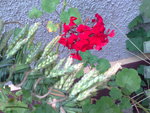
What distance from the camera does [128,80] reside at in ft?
3.47

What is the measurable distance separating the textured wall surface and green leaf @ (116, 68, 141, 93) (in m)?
0.42

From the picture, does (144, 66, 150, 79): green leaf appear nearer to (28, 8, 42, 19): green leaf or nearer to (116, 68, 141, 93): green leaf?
(116, 68, 141, 93): green leaf

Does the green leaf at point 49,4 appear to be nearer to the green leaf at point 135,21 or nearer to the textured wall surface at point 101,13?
the textured wall surface at point 101,13

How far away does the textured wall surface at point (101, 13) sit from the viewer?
1.16 meters

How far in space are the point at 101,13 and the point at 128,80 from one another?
0.48 meters

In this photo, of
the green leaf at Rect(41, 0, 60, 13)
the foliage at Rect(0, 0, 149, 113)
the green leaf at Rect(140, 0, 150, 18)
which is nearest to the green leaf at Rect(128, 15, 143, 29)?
the green leaf at Rect(140, 0, 150, 18)

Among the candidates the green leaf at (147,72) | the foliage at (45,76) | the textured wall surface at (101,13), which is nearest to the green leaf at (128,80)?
the green leaf at (147,72)

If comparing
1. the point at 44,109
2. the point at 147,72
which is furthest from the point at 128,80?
the point at 44,109

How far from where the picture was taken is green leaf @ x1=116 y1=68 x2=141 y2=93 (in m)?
1.04

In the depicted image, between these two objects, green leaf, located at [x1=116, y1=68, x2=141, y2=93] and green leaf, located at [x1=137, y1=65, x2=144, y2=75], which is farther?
green leaf, located at [x1=137, y1=65, x2=144, y2=75]

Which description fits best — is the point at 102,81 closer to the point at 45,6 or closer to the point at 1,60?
the point at 1,60

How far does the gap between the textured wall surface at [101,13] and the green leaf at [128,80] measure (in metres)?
0.42

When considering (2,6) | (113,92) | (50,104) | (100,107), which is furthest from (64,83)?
(2,6)

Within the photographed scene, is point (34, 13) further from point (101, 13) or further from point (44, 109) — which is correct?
point (44, 109)
